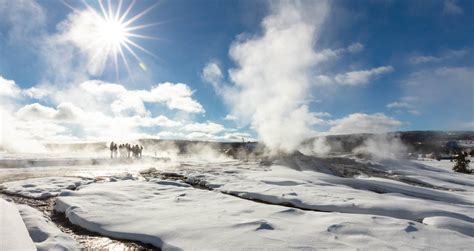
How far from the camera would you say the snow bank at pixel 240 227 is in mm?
5152

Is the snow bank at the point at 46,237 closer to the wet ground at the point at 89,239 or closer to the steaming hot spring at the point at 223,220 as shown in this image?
the steaming hot spring at the point at 223,220

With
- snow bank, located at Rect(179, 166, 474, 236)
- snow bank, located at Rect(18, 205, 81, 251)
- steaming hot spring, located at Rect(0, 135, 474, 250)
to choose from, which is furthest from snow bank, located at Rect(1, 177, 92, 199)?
snow bank, located at Rect(179, 166, 474, 236)

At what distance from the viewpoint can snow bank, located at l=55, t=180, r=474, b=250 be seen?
515cm

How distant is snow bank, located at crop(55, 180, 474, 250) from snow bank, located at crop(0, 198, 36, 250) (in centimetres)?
136

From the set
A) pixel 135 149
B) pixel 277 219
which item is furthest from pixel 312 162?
pixel 135 149

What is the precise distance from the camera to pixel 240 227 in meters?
5.94

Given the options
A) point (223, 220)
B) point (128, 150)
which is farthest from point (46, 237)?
point (128, 150)

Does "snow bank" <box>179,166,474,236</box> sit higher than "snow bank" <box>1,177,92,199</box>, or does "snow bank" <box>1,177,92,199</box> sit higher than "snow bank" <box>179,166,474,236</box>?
"snow bank" <box>1,177,92,199</box>

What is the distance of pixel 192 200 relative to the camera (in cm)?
920

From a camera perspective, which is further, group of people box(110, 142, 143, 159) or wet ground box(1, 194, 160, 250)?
group of people box(110, 142, 143, 159)

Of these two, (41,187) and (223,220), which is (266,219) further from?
(41,187)

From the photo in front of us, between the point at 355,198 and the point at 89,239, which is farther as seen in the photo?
the point at 355,198

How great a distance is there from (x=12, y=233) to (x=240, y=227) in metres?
3.86

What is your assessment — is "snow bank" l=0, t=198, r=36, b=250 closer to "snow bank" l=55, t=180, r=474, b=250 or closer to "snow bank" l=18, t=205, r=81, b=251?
"snow bank" l=18, t=205, r=81, b=251
